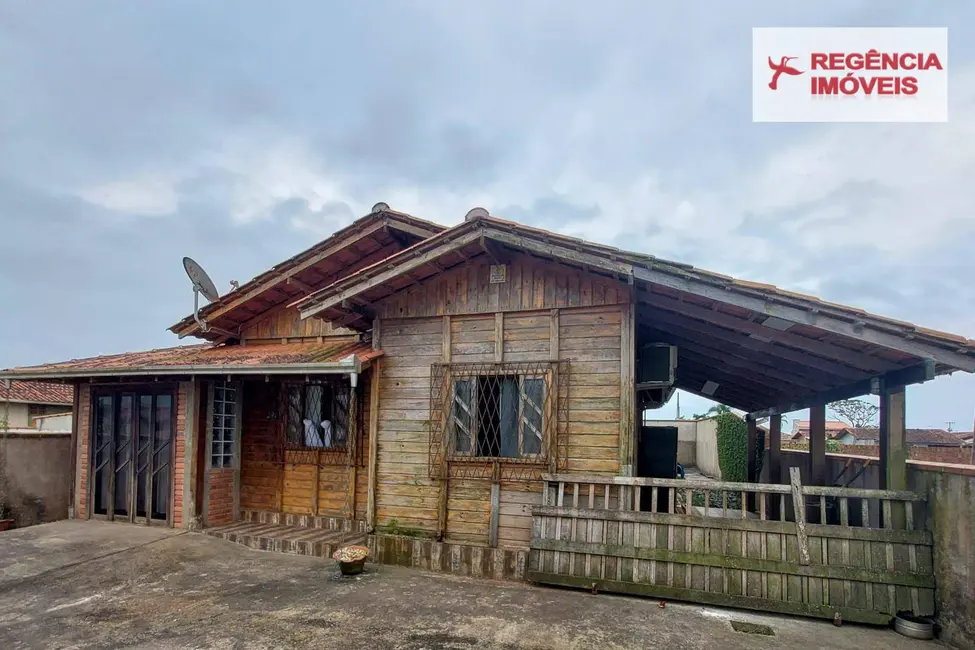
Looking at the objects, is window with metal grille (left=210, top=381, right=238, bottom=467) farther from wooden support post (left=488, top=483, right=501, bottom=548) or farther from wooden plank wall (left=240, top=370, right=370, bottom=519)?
wooden support post (left=488, top=483, right=501, bottom=548)

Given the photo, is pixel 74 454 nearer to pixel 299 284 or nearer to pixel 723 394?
pixel 299 284

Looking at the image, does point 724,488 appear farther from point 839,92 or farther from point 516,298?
point 839,92

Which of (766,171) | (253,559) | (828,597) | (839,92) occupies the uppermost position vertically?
(766,171)

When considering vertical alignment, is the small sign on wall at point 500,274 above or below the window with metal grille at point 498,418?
above

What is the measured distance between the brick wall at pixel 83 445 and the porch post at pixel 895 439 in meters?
11.7

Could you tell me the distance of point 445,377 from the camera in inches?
265

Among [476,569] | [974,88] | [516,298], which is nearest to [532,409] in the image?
[516,298]

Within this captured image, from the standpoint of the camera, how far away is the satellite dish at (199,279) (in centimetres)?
880

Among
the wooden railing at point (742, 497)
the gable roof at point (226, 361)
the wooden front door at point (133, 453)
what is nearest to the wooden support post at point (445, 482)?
the wooden railing at point (742, 497)

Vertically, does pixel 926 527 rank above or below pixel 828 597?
above

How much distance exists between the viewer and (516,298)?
21.4 feet

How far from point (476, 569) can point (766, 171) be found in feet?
75.7

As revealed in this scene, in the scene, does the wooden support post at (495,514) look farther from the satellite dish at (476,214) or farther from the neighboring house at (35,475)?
the neighboring house at (35,475)

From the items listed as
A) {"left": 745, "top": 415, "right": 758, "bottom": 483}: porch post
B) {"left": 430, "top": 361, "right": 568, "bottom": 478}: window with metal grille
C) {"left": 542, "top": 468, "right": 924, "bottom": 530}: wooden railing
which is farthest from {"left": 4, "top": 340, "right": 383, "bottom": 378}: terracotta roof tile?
{"left": 745, "top": 415, "right": 758, "bottom": 483}: porch post
